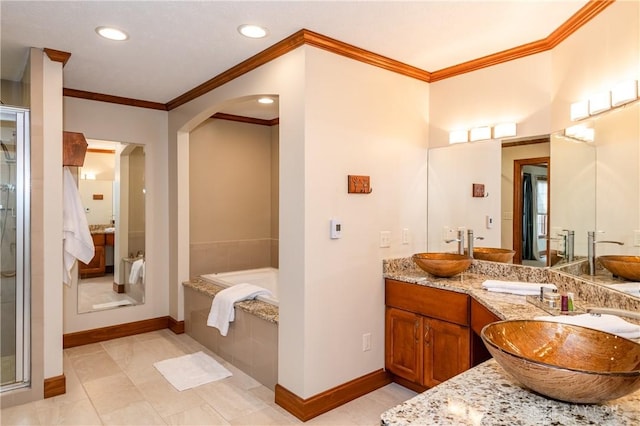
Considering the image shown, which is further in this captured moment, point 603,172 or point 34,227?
point 34,227

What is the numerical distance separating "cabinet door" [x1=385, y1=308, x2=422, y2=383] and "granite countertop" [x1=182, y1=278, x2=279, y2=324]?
0.88 metres

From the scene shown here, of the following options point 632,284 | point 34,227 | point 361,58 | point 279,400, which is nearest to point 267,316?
point 279,400

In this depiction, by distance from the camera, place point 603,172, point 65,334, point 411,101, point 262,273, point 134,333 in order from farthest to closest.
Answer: point 262,273 → point 134,333 → point 65,334 → point 411,101 → point 603,172

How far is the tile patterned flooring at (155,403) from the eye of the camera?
2.61 m

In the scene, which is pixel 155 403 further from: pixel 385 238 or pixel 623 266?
pixel 623 266

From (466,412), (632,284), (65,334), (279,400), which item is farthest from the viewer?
(65,334)

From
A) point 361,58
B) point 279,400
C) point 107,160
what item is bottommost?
point 279,400

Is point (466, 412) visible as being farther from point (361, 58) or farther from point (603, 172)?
point (361, 58)

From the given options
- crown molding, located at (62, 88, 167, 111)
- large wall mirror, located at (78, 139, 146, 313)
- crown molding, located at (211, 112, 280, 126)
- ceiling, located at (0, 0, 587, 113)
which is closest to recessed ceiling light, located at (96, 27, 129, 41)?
ceiling, located at (0, 0, 587, 113)

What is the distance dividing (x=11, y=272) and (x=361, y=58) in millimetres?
2897

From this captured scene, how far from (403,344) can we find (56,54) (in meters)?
3.28

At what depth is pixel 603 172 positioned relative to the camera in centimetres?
218

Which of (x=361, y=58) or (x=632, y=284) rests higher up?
(x=361, y=58)

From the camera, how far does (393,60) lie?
3051 millimetres
